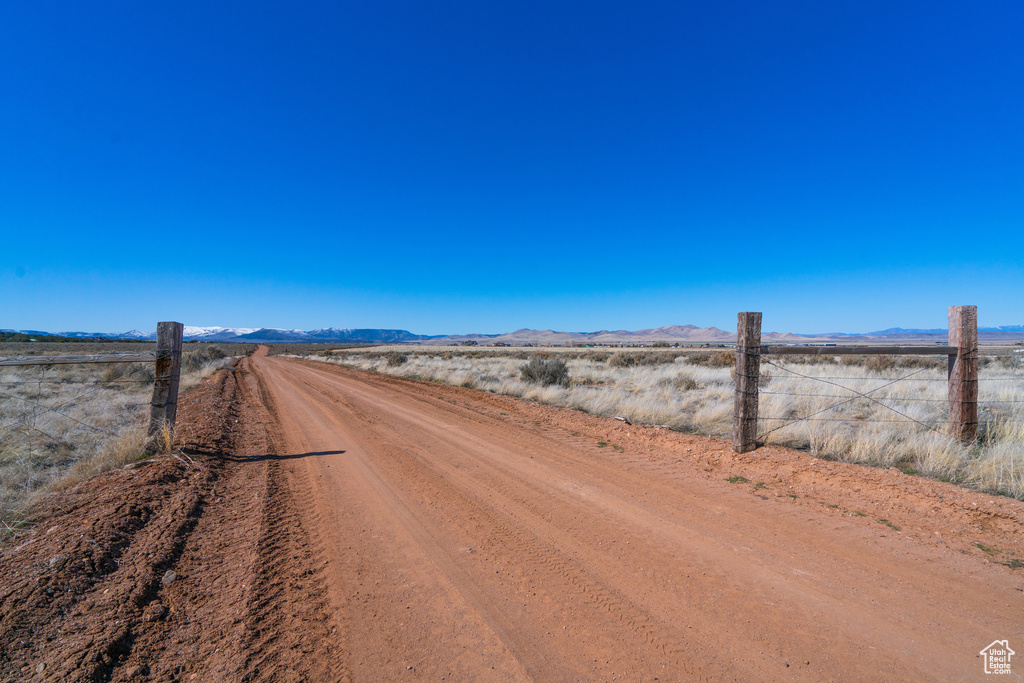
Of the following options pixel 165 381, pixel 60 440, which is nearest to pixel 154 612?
pixel 165 381

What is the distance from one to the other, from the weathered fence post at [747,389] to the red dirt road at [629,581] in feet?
4.75

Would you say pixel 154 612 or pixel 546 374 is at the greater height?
pixel 546 374

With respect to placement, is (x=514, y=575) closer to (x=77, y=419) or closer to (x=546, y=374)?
(x=77, y=419)

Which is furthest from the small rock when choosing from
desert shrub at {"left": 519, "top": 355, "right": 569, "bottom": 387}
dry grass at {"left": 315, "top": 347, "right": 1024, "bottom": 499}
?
desert shrub at {"left": 519, "top": 355, "right": 569, "bottom": 387}

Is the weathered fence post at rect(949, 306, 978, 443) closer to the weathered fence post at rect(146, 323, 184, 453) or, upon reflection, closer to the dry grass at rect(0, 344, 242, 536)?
the dry grass at rect(0, 344, 242, 536)

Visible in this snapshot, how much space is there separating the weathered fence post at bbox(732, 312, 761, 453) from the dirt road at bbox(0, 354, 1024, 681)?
558 millimetres

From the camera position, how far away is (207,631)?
301 cm

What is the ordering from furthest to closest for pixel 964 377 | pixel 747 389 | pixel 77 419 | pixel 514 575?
pixel 77 419 → pixel 747 389 → pixel 964 377 → pixel 514 575

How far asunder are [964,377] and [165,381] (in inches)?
505

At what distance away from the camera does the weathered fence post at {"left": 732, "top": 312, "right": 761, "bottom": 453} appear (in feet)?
23.6

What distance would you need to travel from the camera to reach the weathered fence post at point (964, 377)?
6609mm

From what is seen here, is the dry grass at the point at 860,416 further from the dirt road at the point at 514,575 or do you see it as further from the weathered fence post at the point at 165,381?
the weathered fence post at the point at 165,381

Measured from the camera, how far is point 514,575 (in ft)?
12.2

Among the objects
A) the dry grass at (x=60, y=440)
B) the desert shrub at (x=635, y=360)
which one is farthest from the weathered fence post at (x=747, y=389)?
the desert shrub at (x=635, y=360)
